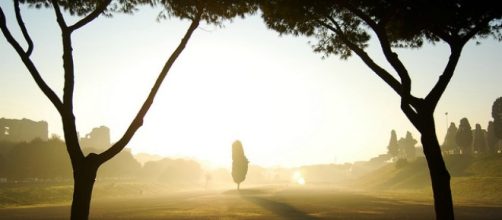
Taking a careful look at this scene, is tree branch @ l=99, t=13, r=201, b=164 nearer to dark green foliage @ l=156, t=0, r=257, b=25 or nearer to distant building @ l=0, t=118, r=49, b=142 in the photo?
dark green foliage @ l=156, t=0, r=257, b=25

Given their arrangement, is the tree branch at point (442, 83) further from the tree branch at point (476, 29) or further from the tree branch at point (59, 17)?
the tree branch at point (59, 17)

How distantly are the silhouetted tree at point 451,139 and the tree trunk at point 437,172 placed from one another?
457 ft

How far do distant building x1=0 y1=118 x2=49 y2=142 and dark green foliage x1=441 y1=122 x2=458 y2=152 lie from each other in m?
145

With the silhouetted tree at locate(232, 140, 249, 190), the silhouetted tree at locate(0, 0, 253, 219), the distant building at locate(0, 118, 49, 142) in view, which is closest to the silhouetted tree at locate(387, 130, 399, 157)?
the silhouetted tree at locate(232, 140, 249, 190)

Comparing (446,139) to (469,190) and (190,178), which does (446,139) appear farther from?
(190,178)

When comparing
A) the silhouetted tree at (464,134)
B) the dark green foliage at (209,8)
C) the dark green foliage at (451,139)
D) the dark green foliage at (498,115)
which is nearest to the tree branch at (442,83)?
the dark green foliage at (209,8)

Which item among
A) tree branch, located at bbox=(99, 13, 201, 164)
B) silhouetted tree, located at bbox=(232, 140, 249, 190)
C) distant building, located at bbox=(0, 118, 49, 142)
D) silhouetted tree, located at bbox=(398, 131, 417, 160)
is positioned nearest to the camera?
tree branch, located at bbox=(99, 13, 201, 164)

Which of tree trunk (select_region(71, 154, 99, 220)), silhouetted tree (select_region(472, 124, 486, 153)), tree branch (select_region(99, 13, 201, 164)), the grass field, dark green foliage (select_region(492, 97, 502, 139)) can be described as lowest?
the grass field

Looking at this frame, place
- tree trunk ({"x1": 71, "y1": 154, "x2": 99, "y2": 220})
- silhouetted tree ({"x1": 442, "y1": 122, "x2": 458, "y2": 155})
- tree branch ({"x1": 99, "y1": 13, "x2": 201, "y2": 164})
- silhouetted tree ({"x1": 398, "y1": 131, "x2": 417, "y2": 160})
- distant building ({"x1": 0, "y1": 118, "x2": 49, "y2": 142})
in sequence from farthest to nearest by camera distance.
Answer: silhouetted tree ({"x1": 398, "y1": 131, "x2": 417, "y2": 160}) → distant building ({"x1": 0, "y1": 118, "x2": 49, "y2": 142}) → silhouetted tree ({"x1": 442, "y1": 122, "x2": 458, "y2": 155}) → tree branch ({"x1": 99, "y1": 13, "x2": 201, "y2": 164}) → tree trunk ({"x1": 71, "y1": 154, "x2": 99, "y2": 220})

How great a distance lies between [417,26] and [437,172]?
555 cm

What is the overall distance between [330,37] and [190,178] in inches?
7212

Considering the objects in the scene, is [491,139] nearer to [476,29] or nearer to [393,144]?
[393,144]

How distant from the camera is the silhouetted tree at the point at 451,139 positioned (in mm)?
138750

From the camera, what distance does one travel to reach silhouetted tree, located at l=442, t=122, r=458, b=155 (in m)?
139
